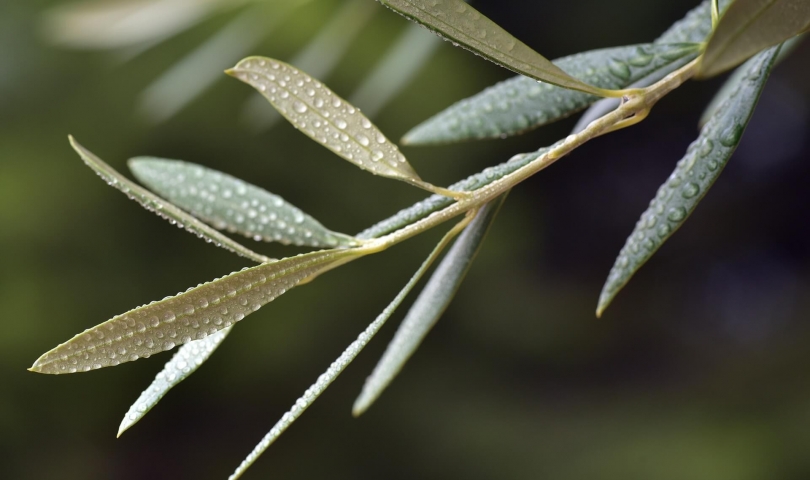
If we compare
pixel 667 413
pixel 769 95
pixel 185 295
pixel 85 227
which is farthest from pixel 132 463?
pixel 769 95

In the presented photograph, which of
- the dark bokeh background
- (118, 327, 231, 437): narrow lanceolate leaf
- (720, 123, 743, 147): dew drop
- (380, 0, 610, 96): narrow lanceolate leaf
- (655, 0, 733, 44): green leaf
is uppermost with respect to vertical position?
(655, 0, 733, 44): green leaf

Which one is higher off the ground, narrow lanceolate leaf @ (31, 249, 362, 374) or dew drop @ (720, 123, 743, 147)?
dew drop @ (720, 123, 743, 147)

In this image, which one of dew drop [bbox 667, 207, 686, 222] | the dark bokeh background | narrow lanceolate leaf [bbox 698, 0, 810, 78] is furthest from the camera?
the dark bokeh background

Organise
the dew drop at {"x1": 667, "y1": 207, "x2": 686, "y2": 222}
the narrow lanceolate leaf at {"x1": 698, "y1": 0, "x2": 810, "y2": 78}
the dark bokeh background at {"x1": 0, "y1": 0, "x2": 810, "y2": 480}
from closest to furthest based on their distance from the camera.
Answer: the narrow lanceolate leaf at {"x1": 698, "y1": 0, "x2": 810, "y2": 78}
the dew drop at {"x1": 667, "y1": 207, "x2": 686, "y2": 222}
the dark bokeh background at {"x1": 0, "y1": 0, "x2": 810, "y2": 480}

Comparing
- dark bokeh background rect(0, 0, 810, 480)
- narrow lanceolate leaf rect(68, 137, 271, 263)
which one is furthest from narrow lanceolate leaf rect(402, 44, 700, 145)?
dark bokeh background rect(0, 0, 810, 480)

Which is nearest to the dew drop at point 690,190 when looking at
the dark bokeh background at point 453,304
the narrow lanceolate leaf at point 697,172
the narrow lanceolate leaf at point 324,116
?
the narrow lanceolate leaf at point 697,172

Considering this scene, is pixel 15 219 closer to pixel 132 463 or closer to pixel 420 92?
pixel 132 463

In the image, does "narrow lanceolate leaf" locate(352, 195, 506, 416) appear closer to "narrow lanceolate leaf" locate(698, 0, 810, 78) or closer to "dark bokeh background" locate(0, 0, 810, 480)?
"narrow lanceolate leaf" locate(698, 0, 810, 78)
